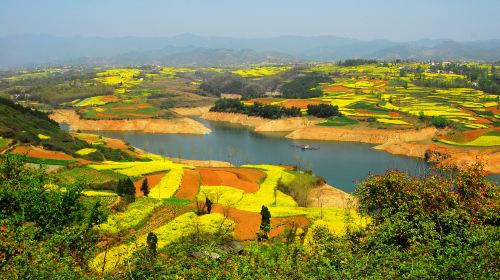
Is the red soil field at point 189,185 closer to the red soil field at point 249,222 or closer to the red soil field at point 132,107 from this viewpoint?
the red soil field at point 249,222

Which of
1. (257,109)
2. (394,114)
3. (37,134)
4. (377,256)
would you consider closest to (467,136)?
(394,114)

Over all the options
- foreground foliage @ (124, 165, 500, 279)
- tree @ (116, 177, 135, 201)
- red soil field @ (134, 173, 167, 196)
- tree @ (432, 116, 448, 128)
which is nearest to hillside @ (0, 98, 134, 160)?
red soil field @ (134, 173, 167, 196)

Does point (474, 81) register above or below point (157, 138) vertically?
above

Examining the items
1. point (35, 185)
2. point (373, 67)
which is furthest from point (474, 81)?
point (35, 185)

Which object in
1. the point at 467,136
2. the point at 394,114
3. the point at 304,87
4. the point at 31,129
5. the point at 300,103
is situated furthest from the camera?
the point at 304,87

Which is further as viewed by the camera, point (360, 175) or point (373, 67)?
point (373, 67)

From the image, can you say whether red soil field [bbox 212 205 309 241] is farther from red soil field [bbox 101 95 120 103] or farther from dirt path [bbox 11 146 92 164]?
red soil field [bbox 101 95 120 103]

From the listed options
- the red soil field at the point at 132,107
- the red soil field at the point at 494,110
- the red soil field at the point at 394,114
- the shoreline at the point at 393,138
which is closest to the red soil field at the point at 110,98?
the red soil field at the point at 132,107

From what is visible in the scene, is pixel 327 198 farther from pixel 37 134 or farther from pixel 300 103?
pixel 300 103

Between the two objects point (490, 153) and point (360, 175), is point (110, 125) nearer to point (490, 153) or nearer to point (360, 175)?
point (360, 175)
